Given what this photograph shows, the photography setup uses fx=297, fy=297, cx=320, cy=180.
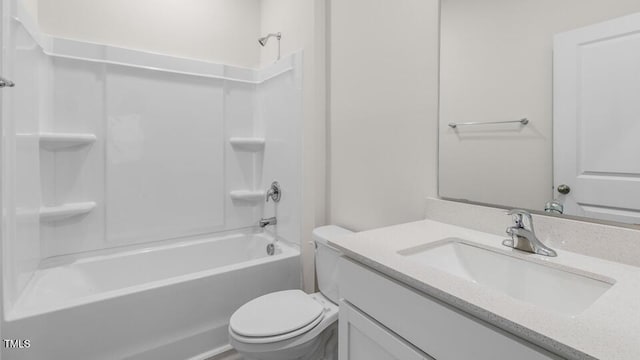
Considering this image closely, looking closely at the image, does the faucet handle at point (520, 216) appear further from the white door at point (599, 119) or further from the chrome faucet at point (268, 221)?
the chrome faucet at point (268, 221)

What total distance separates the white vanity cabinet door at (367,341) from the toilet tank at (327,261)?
1.89 feet

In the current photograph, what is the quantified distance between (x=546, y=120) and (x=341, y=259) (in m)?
0.83

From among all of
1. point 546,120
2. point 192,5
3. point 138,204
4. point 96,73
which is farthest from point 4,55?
point 546,120

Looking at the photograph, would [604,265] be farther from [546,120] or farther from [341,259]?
[341,259]

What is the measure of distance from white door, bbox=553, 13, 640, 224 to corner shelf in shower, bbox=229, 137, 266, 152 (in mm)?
2074

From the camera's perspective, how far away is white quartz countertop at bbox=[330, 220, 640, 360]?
0.47 meters

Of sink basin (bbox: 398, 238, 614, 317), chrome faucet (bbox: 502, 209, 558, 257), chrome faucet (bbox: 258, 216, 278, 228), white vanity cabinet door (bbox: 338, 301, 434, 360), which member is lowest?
white vanity cabinet door (bbox: 338, 301, 434, 360)

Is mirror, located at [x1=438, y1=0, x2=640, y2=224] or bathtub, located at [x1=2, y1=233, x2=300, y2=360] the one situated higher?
mirror, located at [x1=438, y1=0, x2=640, y2=224]

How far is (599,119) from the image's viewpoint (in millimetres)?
876

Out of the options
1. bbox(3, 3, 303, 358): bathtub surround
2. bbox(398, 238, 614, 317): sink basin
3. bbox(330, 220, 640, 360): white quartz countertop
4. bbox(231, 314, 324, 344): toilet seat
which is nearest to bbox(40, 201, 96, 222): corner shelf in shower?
bbox(3, 3, 303, 358): bathtub surround

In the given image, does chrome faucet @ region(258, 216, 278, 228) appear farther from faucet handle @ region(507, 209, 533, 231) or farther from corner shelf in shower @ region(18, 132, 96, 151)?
faucet handle @ region(507, 209, 533, 231)

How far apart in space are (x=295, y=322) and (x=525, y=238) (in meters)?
1.01

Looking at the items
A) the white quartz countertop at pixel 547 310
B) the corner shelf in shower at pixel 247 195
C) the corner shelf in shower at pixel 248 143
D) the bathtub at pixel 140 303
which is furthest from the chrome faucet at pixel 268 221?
the white quartz countertop at pixel 547 310

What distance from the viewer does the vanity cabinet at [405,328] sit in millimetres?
583
